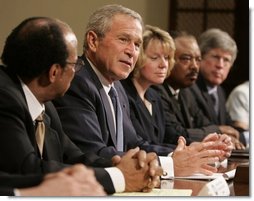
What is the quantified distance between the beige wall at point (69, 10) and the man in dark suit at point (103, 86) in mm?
48

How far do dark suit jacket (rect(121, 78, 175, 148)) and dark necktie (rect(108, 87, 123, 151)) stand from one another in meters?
0.19

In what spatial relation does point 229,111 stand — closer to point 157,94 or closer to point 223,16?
point 157,94

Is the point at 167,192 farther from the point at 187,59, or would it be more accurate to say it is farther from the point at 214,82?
the point at 214,82

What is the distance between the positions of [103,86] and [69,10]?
44 centimetres

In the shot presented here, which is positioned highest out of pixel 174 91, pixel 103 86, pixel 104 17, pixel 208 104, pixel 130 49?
pixel 104 17

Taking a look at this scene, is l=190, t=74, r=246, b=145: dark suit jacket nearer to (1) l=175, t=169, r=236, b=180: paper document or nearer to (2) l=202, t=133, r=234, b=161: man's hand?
(2) l=202, t=133, r=234, b=161: man's hand

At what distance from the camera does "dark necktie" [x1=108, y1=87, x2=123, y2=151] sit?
3.11 m

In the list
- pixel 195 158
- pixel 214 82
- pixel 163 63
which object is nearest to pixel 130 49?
pixel 163 63

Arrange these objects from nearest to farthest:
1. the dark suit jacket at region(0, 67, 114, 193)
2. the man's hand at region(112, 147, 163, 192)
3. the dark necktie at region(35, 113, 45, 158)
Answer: the dark suit jacket at region(0, 67, 114, 193), the man's hand at region(112, 147, 163, 192), the dark necktie at region(35, 113, 45, 158)

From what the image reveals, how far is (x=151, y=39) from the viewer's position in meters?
3.24

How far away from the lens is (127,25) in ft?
9.92

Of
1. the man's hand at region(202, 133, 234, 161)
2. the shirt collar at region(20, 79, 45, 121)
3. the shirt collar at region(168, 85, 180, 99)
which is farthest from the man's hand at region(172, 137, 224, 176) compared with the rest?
the shirt collar at region(20, 79, 45, 121)

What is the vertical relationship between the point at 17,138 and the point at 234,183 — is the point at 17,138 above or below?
above

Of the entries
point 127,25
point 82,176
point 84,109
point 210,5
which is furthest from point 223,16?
point 82,176
